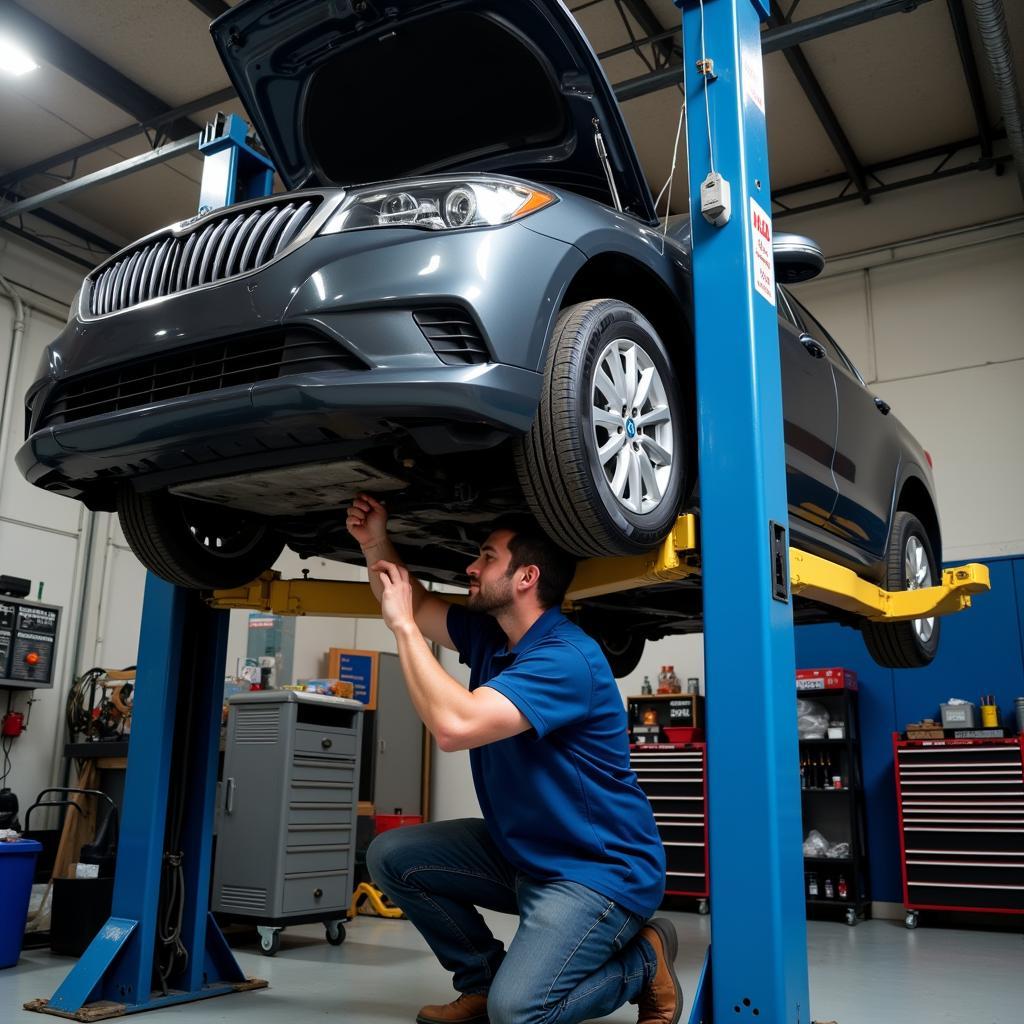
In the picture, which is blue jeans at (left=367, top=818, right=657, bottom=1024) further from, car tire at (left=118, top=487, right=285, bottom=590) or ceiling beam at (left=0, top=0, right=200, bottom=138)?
ceiling beam at (left=0, top=0, right=200, bottom=138)

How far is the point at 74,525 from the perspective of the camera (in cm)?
757

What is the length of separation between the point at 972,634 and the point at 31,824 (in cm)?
625

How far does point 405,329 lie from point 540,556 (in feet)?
2.36

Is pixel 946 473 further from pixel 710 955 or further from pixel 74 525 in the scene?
pixel 74 525

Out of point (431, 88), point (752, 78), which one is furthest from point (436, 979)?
point (752, 78)

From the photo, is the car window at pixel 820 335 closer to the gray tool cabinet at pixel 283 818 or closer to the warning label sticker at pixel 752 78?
the warning label sticker at pixel 752 78

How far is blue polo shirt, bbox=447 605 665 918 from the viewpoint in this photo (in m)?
2.12

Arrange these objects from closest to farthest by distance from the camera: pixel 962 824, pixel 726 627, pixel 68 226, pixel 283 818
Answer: pixel 726 627, pixel 283 818, pixel 962 824, pixel 68 226

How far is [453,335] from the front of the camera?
1.80 meters

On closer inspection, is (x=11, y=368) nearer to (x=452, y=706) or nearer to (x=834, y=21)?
(x=834, y=21)

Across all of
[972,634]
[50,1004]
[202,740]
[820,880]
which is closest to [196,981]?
[50,1004]

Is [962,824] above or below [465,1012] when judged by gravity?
above

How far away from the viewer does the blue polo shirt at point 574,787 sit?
2.12m

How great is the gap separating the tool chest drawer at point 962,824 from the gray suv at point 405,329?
3.58 m
